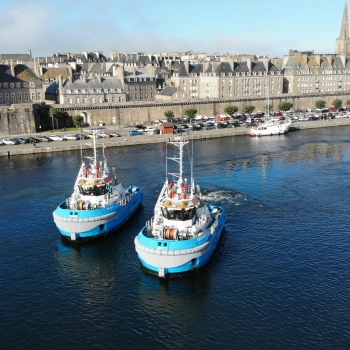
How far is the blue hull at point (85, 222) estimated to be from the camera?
3975 cm

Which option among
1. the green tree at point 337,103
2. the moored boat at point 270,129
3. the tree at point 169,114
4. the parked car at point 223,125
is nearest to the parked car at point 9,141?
the tree at point 169,114

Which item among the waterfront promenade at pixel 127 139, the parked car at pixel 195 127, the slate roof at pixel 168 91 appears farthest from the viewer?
the slate roof at pixel 168 91

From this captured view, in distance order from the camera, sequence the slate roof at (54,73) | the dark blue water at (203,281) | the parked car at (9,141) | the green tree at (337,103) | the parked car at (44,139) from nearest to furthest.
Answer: the dark blue water at (203,281) < the parked car at (9,141) < the parked car at (44,139) < the slate roof at (54,73) < the green tree at (337,103)

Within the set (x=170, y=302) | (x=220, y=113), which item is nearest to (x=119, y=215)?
(x=170, y=302)

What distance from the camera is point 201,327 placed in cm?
2775

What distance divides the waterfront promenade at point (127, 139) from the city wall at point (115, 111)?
2.64 meters

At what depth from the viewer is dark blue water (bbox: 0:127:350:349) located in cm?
2698

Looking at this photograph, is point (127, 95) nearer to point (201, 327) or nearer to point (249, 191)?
point (249, 191)

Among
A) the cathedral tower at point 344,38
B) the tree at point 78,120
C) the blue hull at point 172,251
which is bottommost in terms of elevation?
the blue hull at point 172,251

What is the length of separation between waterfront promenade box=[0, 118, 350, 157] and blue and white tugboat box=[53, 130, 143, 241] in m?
22.8

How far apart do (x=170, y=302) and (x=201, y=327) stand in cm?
349

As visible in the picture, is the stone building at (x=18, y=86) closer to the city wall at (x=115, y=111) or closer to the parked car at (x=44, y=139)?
the city wall at (x=115, y=111)

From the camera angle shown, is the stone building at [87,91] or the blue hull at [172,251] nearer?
the blue hull at [172,251]

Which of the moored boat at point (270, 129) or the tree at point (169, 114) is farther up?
the tree at point (169, 114)
